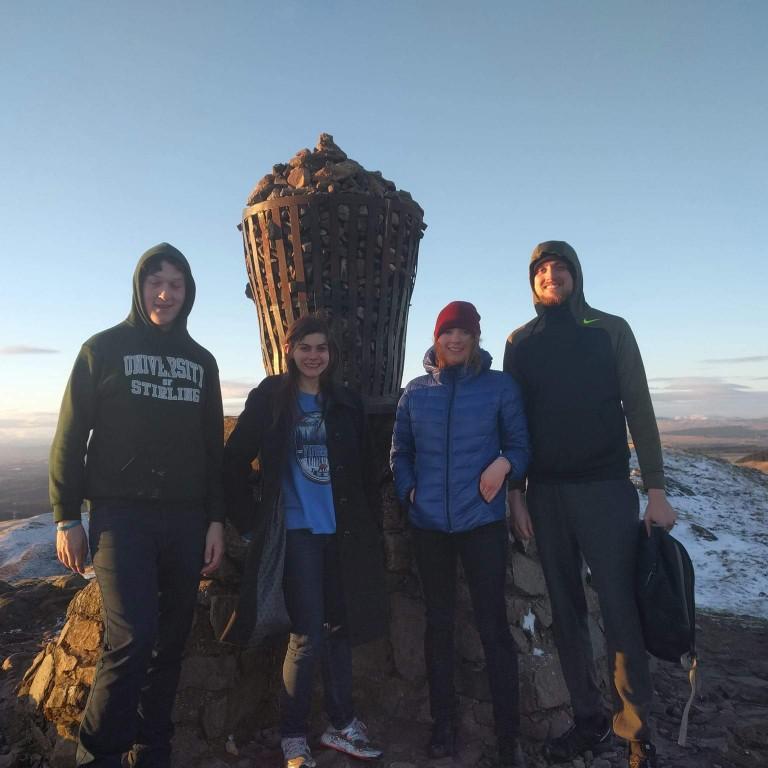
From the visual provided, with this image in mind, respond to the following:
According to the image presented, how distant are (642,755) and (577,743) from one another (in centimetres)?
32

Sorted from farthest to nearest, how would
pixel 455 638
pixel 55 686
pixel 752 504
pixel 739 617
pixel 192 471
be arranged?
pixel 752 504 < pixel 739 617 < pixel 455 638 < pixel 55 686 < pixel 192 471

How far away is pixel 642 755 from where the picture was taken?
2.53 m

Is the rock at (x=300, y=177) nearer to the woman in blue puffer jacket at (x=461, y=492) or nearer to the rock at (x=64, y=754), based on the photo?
the woman in blue puffer jacket at (x=461, y=492)

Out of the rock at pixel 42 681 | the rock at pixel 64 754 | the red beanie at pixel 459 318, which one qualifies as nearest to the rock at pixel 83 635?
the rock at pixel 42 681

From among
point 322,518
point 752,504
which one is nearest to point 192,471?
point 322,518

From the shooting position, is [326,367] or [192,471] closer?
[192,471]

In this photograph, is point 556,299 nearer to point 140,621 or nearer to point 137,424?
point 137,424

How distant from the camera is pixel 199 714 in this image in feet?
9.53

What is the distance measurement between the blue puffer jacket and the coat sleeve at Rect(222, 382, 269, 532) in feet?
2.23

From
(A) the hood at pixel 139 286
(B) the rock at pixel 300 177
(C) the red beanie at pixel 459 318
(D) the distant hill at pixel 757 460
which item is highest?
(B) the rock at pixel 300 177

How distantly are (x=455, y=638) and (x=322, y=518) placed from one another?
3.54 feet

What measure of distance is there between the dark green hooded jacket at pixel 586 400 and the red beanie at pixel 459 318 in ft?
1.07

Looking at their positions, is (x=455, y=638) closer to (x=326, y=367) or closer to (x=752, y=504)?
(x=326, y=367)

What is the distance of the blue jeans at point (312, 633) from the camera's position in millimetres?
2586
